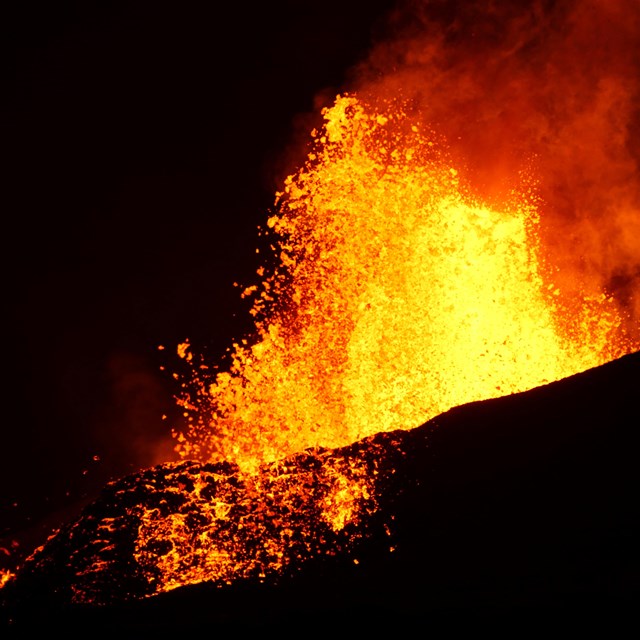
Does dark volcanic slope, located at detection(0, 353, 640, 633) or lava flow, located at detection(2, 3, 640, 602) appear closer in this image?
dark volcanic slope, located at detection(0, 353, 640, 633)

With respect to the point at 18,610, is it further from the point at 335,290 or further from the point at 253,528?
the point at 335,290

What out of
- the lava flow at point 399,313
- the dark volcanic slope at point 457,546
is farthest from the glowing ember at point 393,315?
the dark volcanic slope at point 457,546

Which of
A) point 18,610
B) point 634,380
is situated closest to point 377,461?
point 634,380

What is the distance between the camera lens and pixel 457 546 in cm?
615

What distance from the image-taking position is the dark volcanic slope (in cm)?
537

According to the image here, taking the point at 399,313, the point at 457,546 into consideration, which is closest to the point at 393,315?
the point at 399,313

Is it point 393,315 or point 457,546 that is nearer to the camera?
point 457,546

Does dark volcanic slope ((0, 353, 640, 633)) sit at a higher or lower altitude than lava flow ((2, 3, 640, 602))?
lower

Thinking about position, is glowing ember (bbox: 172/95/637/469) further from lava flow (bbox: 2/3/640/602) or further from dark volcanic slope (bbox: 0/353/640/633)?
dark volcanic slope (bbox: 0/353/640/633)

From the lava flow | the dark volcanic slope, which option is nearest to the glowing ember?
the lava flow

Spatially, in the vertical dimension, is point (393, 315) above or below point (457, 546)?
above

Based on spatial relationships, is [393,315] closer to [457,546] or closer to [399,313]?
[399,313]

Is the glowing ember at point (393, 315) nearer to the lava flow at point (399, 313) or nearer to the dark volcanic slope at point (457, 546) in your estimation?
the lava flow at point (399, 313)

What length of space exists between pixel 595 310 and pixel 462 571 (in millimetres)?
12948
